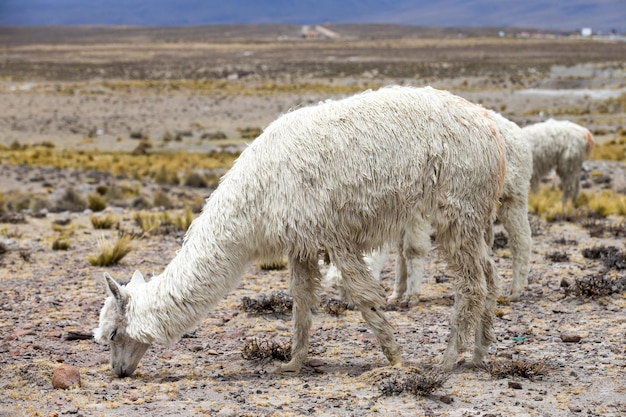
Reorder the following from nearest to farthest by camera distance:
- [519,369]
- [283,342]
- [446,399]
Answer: [446,399] < [519,369] < [283,342]

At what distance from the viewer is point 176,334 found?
18.7ft

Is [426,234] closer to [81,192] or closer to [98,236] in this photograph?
[98,236]

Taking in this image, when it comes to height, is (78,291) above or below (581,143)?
below

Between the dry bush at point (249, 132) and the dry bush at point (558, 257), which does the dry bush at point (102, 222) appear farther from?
the dry bush at point (249, 132)

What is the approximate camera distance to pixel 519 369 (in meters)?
5.75

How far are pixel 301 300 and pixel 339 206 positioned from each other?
0.88 m

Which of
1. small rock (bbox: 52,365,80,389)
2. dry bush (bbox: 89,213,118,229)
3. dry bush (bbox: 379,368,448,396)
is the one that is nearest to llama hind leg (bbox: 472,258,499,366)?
dry bush (bbox: 379,368,448,396)

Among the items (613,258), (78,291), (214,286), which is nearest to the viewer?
(214,286)

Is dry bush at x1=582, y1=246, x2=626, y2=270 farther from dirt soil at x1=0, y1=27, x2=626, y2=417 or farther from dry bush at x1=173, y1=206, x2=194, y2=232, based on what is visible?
dry bush at x1=173, y1=206, x2=194, y2=232

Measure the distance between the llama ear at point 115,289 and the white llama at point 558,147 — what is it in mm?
8465

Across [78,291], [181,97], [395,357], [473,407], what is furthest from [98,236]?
[181,97]

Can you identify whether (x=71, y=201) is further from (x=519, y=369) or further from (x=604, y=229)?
(x=519, y=369)

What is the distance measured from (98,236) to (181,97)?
3654 cm

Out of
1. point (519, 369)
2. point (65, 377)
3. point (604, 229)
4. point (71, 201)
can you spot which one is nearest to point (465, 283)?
point (519, 369)
